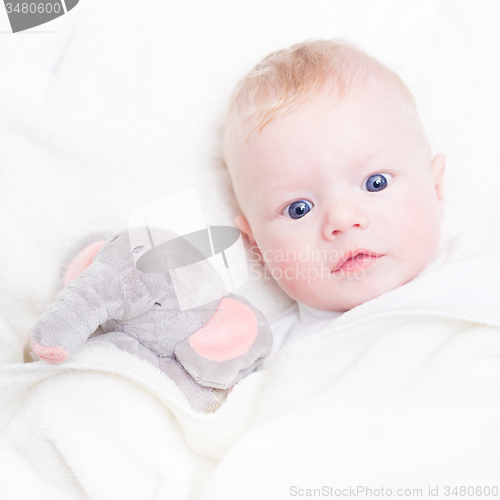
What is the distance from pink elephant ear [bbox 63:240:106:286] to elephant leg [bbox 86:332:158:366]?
15cm

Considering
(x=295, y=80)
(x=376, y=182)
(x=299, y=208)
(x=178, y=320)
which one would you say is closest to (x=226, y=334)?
(x=178, y=320)

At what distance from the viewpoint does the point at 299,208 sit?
3.31 ft

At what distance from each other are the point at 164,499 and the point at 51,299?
51 centimetres

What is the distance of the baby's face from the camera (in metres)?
0.96

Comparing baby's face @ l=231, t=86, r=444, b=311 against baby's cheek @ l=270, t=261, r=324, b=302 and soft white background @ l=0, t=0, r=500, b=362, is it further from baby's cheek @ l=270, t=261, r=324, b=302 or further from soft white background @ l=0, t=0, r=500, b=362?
soft white background @ l=0, t=0, r=500, b=362

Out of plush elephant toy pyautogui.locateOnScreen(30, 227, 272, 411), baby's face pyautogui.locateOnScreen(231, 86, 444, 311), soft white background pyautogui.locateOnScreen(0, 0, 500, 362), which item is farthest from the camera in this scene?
soft white background pyautogui.locateOnScreen(0, 0, 500, 362)

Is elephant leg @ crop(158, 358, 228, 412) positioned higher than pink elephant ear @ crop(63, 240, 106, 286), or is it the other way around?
pink elephant ear @ crop(63, 240, 106, 286)

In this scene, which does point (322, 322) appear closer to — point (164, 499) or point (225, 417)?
point (225, 417)

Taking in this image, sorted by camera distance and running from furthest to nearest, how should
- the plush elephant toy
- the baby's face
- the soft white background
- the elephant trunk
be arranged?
the soft white background → the baby's face → the plush elephant toy → the elephant trunk

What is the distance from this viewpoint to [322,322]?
108cm

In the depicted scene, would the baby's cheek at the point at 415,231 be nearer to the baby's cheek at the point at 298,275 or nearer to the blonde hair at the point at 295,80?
the baby's cheek at the point at 298,275

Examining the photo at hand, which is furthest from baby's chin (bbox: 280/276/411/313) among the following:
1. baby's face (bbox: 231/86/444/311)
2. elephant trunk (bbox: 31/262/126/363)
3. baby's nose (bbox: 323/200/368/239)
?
elephant trunk (bbox: 31/262/126/363)

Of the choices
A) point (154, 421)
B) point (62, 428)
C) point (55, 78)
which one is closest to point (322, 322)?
point (154, 421)

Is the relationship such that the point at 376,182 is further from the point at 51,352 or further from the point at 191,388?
the point at 51,352
